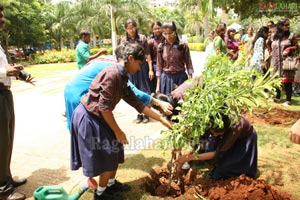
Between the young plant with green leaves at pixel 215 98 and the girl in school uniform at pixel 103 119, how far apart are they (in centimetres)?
34

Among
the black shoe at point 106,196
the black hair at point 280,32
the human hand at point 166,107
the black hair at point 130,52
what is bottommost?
the black shoe at point 106,196

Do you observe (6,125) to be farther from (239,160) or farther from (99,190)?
(239,160)

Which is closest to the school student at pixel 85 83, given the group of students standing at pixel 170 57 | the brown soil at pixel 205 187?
the brown soil at pixel 205 187

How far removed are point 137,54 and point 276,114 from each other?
4.21 metres

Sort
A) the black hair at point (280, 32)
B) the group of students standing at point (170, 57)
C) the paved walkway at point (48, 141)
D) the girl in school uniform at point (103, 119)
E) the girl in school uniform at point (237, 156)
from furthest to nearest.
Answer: the black hair at point (280, 32), the group of students standing at point (170, 57), the paved walkway at point (48, 141), the girl in school uniform at point (237, 156), the girl in school uniform at point (103, 119)

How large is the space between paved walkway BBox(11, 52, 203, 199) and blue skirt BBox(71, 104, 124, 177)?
2.65 feet

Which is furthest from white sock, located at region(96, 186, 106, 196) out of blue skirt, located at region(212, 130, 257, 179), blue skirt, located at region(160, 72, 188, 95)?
blue skirt, located at region(160, 72, 188, 95)

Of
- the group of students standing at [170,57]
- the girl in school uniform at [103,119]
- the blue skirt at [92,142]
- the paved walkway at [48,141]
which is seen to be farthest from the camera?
the group of students standing at [170,57]

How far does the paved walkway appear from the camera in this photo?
12.1ft

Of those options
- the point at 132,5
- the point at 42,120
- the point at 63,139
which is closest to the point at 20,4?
the point at 132,5

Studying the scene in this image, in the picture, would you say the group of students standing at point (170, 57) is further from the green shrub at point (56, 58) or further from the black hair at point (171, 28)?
the green shrub at point (56, 58)

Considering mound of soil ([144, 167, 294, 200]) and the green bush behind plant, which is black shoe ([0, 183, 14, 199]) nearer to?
mound of soil ([144, 167, 294, 200])

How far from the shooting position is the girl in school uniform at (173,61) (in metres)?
4.59

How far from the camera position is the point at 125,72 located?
2.65 m
